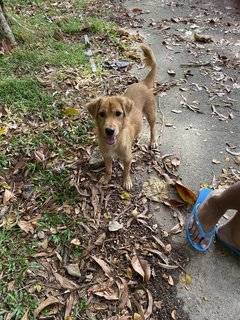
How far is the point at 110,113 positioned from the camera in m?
3.11

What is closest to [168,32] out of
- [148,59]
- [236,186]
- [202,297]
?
[148,59]

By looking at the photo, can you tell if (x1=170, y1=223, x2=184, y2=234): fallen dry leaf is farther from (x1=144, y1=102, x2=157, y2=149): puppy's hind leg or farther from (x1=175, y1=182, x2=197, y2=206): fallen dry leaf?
(x1=144, y1=102, x2=157, y2=149): puppy's hind leg

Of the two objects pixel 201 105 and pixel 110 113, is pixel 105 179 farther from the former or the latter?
pixel 201 105

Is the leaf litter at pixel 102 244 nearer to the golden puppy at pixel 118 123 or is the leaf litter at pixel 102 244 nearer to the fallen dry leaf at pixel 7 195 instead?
the fallen dry leaf at pixel 7 195

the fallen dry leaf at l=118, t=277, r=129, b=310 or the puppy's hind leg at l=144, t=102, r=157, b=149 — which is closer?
the fallen dry leaf at l=118, t=277, r=129, b=310

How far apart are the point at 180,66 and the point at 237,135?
1909 mm

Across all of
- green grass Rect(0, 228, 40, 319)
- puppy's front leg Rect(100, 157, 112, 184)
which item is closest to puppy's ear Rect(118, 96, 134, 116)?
puppy's front leg Rect(100, 157, 112, 184)

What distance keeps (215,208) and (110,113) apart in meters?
1.37

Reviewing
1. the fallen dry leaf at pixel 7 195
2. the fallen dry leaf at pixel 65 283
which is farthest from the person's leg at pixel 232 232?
the fallen dry leaf at pixel 7 195

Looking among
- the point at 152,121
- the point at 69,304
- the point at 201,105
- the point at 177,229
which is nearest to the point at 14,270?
the point at 69,304

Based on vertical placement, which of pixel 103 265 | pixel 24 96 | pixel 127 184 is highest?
pixel 24 96

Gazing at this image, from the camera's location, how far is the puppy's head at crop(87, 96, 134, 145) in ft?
10.1

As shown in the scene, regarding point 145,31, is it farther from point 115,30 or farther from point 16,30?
point 16,30

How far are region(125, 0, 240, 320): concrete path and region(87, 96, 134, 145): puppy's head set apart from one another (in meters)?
0.97
